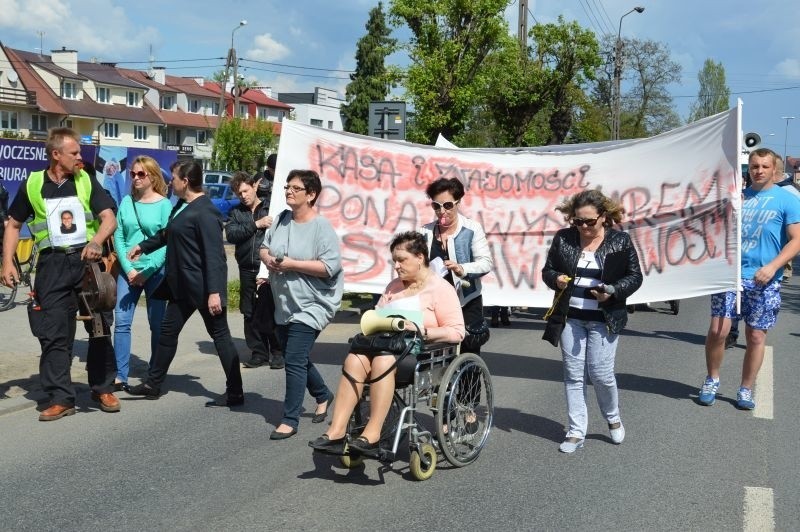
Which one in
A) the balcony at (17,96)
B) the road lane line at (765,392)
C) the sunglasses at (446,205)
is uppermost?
the balcony at (17,96)

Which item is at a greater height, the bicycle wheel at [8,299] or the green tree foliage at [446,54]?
the green tree foliage at [446,54]

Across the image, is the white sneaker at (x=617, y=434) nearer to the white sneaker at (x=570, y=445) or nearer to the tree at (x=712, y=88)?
the white sneaker at (x=570, y=445)

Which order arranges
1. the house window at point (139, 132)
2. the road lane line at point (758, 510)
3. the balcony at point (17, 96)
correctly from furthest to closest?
1. the house window at point (139, 132)
2. the balcony at point (17, 96)
3. the road lane line at point (758, 510)

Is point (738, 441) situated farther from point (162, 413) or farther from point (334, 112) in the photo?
point (334, 112)

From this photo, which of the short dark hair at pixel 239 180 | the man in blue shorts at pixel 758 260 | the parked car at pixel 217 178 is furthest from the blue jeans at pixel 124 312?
the parked car at pixel 217 178

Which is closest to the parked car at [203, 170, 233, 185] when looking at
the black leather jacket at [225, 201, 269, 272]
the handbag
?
the black leather jacket at [225, 201, 269, 272]

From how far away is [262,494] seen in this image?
5.14 m

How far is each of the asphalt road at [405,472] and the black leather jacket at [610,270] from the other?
919 mm

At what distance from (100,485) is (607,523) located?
2821 mm

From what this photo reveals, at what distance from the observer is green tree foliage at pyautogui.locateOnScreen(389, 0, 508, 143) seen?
24.9m

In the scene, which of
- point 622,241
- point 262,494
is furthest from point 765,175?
point 262,494

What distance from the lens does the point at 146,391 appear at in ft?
24.8

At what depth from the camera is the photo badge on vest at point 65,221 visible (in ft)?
22.2

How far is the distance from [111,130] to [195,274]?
2994 inches
